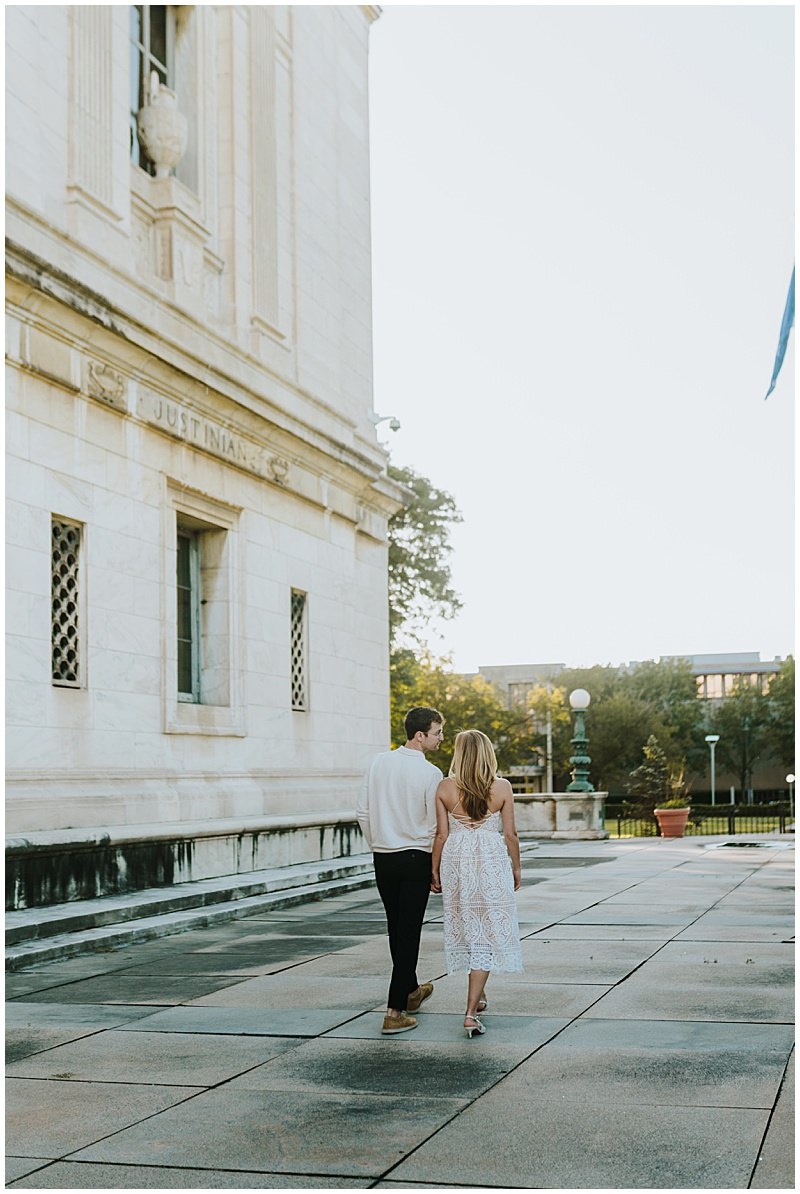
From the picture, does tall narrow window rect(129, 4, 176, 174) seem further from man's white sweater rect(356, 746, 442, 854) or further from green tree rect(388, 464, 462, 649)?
green tree rect(388, 464, 462, 649)

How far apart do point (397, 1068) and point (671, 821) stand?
83.0 feet

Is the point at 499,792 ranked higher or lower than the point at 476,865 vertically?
higher

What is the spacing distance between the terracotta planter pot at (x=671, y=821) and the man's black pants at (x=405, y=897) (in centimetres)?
2373

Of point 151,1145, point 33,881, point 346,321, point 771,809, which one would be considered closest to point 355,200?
point 346,321

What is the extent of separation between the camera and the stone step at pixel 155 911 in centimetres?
1091

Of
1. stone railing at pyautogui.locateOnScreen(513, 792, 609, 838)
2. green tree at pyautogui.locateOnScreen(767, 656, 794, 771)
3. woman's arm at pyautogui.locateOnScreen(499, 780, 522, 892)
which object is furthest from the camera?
green tree at pyautogui.locateOnScreen(767, 656, 794, 771)

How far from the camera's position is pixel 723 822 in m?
48.1

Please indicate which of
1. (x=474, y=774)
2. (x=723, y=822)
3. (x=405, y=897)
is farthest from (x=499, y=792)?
(x=723, y=822)

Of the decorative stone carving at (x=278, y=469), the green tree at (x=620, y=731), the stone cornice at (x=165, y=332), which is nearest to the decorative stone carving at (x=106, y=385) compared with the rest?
the stone cornice at (x=165, y=332)

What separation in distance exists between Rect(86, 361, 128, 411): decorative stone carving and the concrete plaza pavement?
19.3 ft

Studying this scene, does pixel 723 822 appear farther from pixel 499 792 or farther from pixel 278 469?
pixel 499 792

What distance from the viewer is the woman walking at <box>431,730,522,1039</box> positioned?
7672mm

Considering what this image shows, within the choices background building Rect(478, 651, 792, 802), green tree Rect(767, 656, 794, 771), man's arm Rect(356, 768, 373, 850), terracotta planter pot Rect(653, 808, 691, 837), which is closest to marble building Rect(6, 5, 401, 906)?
man's arm Rect(356, 768, 373, 850)

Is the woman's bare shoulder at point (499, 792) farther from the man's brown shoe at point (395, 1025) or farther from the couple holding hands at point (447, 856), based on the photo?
the man's brown shoe at point (395, 1025)
